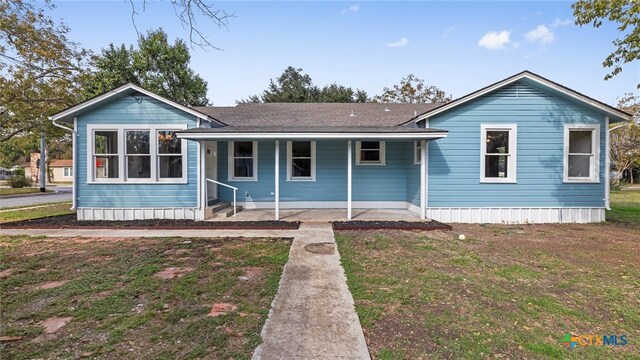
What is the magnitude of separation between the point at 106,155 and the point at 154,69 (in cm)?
2253

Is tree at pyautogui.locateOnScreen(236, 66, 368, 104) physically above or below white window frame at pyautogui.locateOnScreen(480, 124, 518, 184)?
above

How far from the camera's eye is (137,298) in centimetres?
379

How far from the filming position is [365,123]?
36.0ft

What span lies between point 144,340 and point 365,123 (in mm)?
9444

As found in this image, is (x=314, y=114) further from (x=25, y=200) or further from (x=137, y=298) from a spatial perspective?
(x=25, y=200)

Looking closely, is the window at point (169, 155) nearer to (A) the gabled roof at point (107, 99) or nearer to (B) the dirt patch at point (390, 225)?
(A) the gabled roof at point (107, 99)

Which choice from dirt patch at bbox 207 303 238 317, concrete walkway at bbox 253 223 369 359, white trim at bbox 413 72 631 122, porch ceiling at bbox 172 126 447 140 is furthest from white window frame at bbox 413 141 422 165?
dirt patch at bbox 207 303 238 317

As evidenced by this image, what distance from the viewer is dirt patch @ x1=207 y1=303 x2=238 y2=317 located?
3.37 meters

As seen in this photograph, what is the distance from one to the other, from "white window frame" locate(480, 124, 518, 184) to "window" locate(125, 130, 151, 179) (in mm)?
9857

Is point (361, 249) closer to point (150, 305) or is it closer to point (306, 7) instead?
point (150, 305)

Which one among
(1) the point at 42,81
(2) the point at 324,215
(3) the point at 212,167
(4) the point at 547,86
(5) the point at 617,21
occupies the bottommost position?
(2) the point at 324,215

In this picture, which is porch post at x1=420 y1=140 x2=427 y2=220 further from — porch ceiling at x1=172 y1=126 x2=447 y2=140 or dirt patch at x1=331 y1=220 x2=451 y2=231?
dirt patch at x1=331 y1=220 x2=451 y2=231

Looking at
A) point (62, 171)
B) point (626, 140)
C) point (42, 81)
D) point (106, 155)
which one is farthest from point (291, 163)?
point (62, 171)

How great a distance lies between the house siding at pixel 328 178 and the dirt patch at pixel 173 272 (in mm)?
5763
